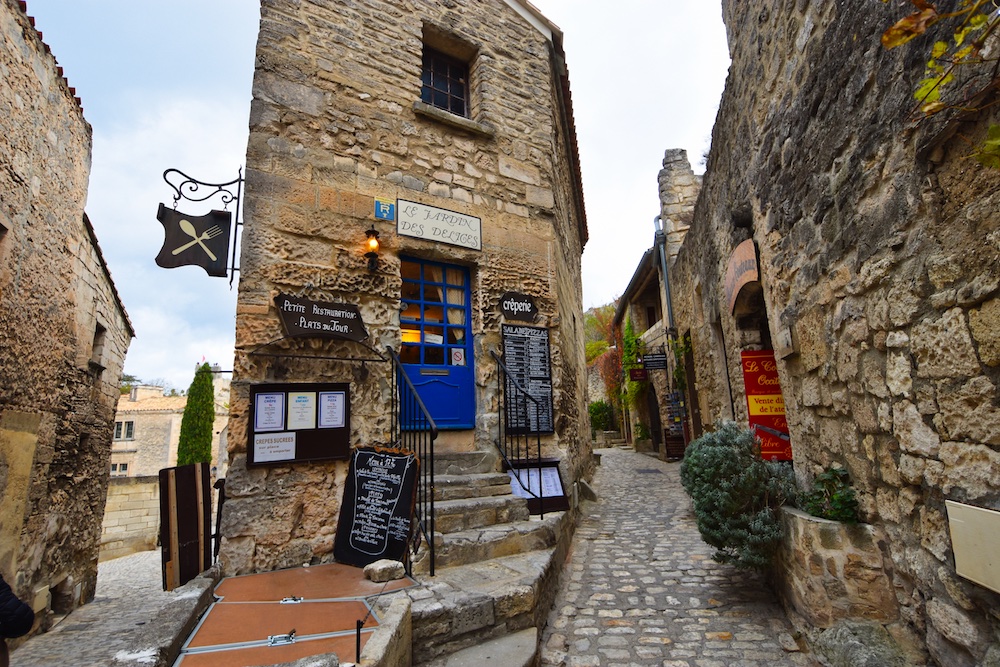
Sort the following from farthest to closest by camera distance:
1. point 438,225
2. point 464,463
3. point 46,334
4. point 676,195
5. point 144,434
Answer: point 144,434 < point 676,195 < point 46,334 < point 438,225 < point 464,463

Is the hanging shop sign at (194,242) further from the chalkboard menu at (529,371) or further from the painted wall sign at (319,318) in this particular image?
the chalkboard menu at (529,371)

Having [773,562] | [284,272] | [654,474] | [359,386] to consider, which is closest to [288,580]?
[359,386]

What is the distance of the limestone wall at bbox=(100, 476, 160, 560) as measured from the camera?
12234mm

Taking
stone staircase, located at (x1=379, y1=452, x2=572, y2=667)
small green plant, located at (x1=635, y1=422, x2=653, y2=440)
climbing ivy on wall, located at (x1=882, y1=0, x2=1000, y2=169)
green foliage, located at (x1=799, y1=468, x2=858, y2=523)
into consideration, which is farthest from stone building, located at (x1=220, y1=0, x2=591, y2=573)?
small green plant, located at (x1=635, y1=422, x2=653, y2=440)

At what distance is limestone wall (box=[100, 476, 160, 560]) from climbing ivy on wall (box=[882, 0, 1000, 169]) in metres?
15.2

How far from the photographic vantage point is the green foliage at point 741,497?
3148 millimetres

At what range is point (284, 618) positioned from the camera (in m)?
2.60

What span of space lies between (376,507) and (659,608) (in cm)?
206

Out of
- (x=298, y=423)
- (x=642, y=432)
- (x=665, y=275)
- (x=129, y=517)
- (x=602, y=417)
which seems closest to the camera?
(x=298, y=423)

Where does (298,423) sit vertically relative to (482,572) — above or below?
above

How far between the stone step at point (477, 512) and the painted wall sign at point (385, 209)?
2622 millimetres

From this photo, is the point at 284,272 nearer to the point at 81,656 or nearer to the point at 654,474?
the point at 81,656

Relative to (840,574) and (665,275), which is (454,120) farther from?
(665,275)

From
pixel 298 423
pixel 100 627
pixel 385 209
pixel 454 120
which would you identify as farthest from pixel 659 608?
pixel 100 627
